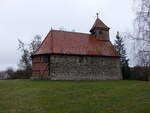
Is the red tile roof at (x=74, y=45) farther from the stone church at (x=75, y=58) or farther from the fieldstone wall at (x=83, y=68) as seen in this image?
the fieldstone wall at (x=83, y=68)

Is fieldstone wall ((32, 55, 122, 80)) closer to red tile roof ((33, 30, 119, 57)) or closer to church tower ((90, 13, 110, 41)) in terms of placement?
red tile roof ((33, 30, 119, 57))

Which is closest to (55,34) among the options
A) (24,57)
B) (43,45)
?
(43,45)

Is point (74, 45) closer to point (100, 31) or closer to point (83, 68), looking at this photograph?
point (83, 68)

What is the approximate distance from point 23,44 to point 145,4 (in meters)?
29.8

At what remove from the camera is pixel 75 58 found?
24.3 metres

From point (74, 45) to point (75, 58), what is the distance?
1.88 m

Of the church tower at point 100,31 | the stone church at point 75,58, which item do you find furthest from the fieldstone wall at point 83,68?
the church tower at point 100,31

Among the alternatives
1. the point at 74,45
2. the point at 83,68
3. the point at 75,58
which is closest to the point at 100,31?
the point at 74,45

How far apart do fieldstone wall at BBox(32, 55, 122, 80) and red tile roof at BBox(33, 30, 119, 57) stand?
656 millimetres

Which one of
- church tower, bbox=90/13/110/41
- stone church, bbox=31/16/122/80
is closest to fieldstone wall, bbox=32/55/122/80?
stone church, bbox=31/16/122/80

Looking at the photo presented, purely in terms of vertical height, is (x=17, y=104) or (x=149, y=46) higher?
(x=149, y=46)

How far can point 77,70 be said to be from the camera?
24.2 meters

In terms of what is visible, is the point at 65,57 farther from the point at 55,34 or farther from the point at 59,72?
the point at 55,34

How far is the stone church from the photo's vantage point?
23.3m
